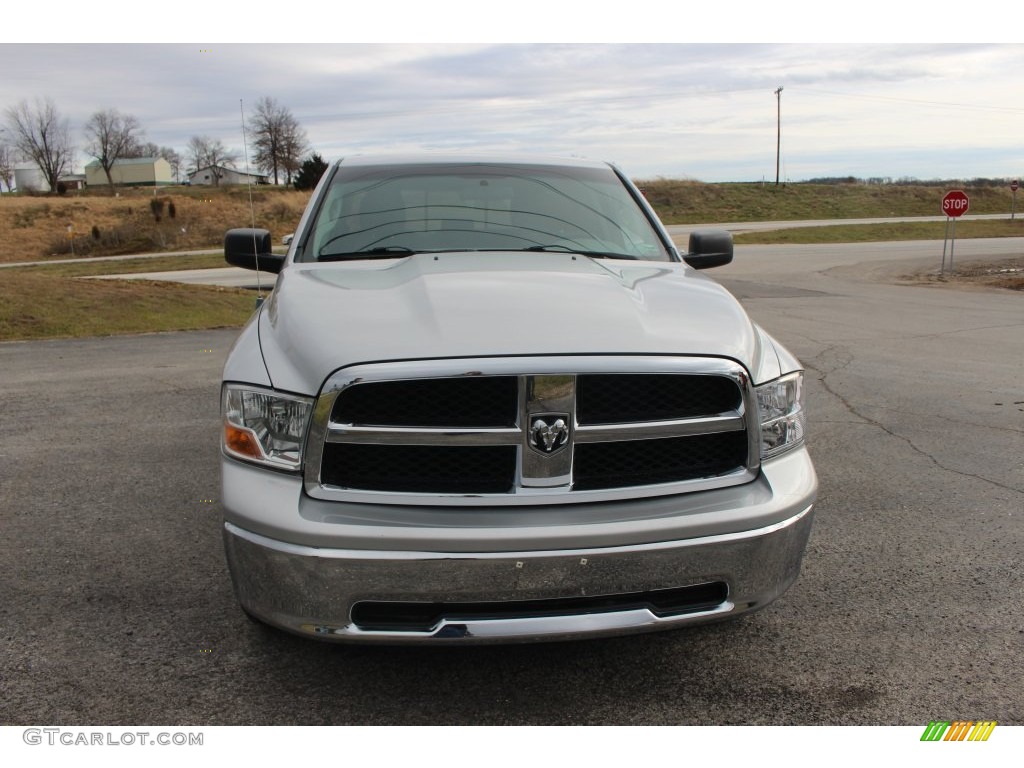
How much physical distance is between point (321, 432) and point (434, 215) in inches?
69.9

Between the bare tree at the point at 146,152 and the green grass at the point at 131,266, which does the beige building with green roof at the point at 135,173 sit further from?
the green grass at the point at 131,266

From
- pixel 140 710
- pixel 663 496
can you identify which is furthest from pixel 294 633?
pixel 663 496

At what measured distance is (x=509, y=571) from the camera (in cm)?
225

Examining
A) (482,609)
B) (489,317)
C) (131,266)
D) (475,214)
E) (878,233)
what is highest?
(475,214)

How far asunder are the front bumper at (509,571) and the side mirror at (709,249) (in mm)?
2004

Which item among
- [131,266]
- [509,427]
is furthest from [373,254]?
[131,266]

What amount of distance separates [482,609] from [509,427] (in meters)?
0.49

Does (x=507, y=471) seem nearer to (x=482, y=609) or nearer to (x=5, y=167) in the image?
(x=482, y=609)

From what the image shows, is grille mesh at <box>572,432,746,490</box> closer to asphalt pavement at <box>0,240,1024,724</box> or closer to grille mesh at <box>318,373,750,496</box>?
grille mesh at <box>318,373,750,496</box>

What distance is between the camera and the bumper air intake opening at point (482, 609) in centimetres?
230

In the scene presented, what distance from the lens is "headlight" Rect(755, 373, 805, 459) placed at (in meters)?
2.59

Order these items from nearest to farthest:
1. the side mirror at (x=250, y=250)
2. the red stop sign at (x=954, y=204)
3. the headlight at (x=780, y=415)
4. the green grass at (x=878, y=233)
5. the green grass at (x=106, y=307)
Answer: the headlight at (x=780, y=415) < the side mirror at (x=250, y=250) < the green grass at (x=106, y=307) < the red stop sign at (x=954, y=204) < the green grass at (x=878, y=233)

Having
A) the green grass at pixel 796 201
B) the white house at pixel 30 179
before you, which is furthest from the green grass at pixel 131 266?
the white house at pixel 30 179

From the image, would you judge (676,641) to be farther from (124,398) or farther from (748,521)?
(124,398)
